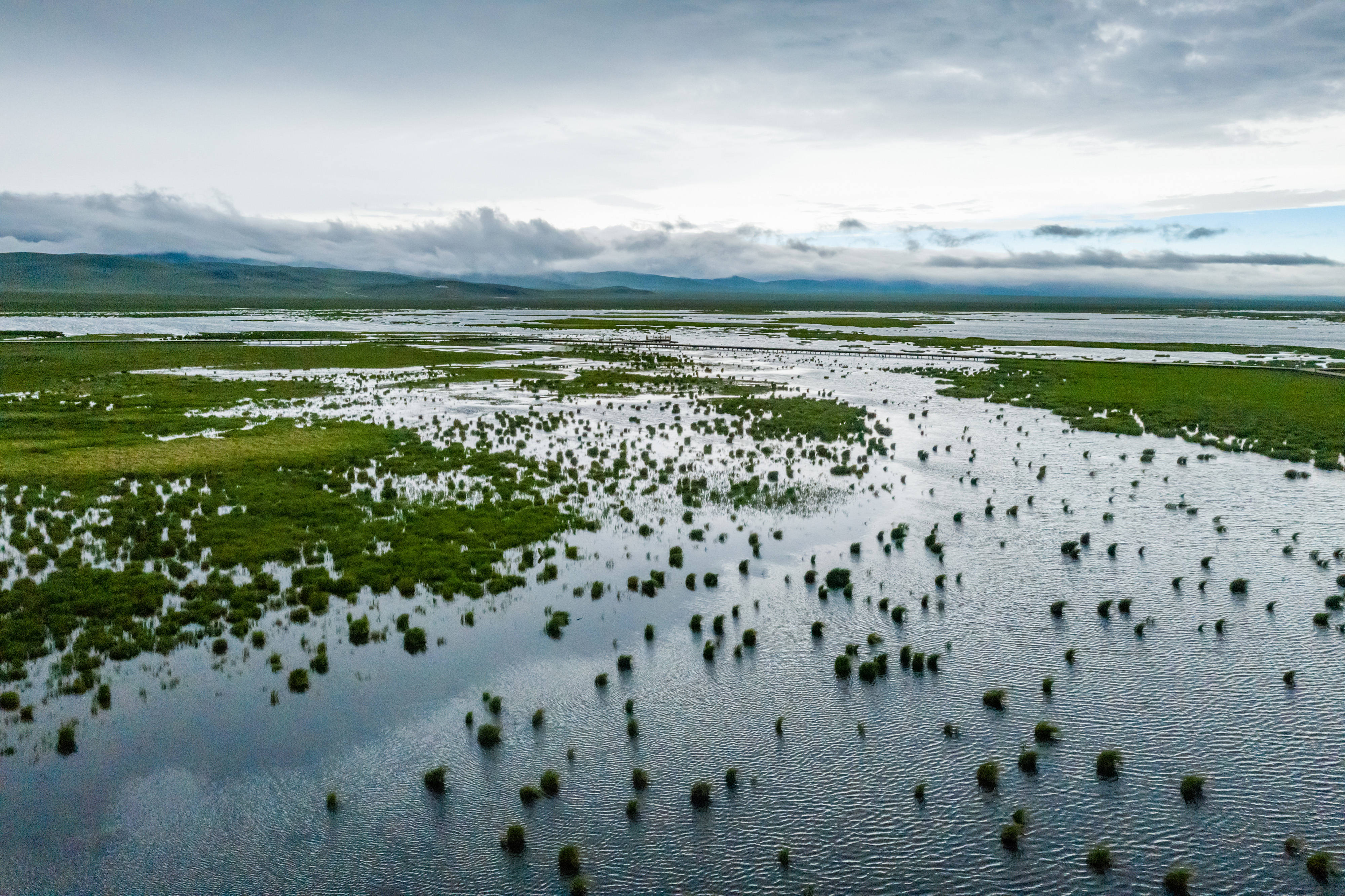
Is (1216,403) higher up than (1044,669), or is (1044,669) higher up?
(1216,403)

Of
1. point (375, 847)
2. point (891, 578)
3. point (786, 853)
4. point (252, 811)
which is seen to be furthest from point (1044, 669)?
point (252, 811)

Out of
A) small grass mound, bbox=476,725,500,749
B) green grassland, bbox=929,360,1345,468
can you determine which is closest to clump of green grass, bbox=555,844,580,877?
small grass mound, bbox=476,725,500,749

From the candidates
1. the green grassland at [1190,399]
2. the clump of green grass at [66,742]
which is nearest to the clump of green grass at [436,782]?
the clump of green grass at [66,742]

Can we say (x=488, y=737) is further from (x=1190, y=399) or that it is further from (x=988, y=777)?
(x=1190, y=399)

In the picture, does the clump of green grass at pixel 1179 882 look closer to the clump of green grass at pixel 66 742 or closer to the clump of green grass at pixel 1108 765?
the clump of green grass at pixel 1108 765

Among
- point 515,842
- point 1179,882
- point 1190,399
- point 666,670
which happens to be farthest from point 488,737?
point 1190,399

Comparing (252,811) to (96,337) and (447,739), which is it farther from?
(96,337)

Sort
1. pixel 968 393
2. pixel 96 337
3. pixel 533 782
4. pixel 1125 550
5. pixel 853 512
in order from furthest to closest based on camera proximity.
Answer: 1. pixel 96 337
2. pixel 968 393
3. pixel 853 512
4. pixel 1125 550
5. pixel 533 782
